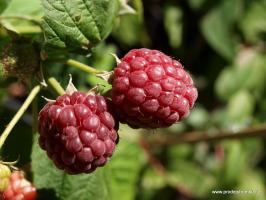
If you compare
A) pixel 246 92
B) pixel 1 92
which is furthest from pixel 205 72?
pixel 1 92

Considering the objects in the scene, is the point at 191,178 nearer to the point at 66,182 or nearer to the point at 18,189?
the point at 66,182

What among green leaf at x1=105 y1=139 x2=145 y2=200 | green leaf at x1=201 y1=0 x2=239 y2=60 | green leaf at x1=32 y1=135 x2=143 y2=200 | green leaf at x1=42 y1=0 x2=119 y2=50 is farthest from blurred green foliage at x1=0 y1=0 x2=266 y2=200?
green leaf at x1=42 y1=0 x2=119 y2=50

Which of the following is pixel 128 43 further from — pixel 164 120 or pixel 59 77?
pixel 164 120

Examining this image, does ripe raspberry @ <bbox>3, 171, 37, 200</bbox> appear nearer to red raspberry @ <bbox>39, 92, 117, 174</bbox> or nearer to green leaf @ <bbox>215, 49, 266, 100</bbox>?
red raspberry @ <bbox>39, 92, 117, 174</bbox>

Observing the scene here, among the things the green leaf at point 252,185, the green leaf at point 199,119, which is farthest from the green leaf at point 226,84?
the green leaf at point 252,185

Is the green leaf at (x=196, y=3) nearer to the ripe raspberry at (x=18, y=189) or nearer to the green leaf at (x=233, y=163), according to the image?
the green leaf at (x=233, y=163)

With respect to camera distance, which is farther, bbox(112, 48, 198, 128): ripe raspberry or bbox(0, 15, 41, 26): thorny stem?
bbox(0, 15, 41, 26): thorny stem
